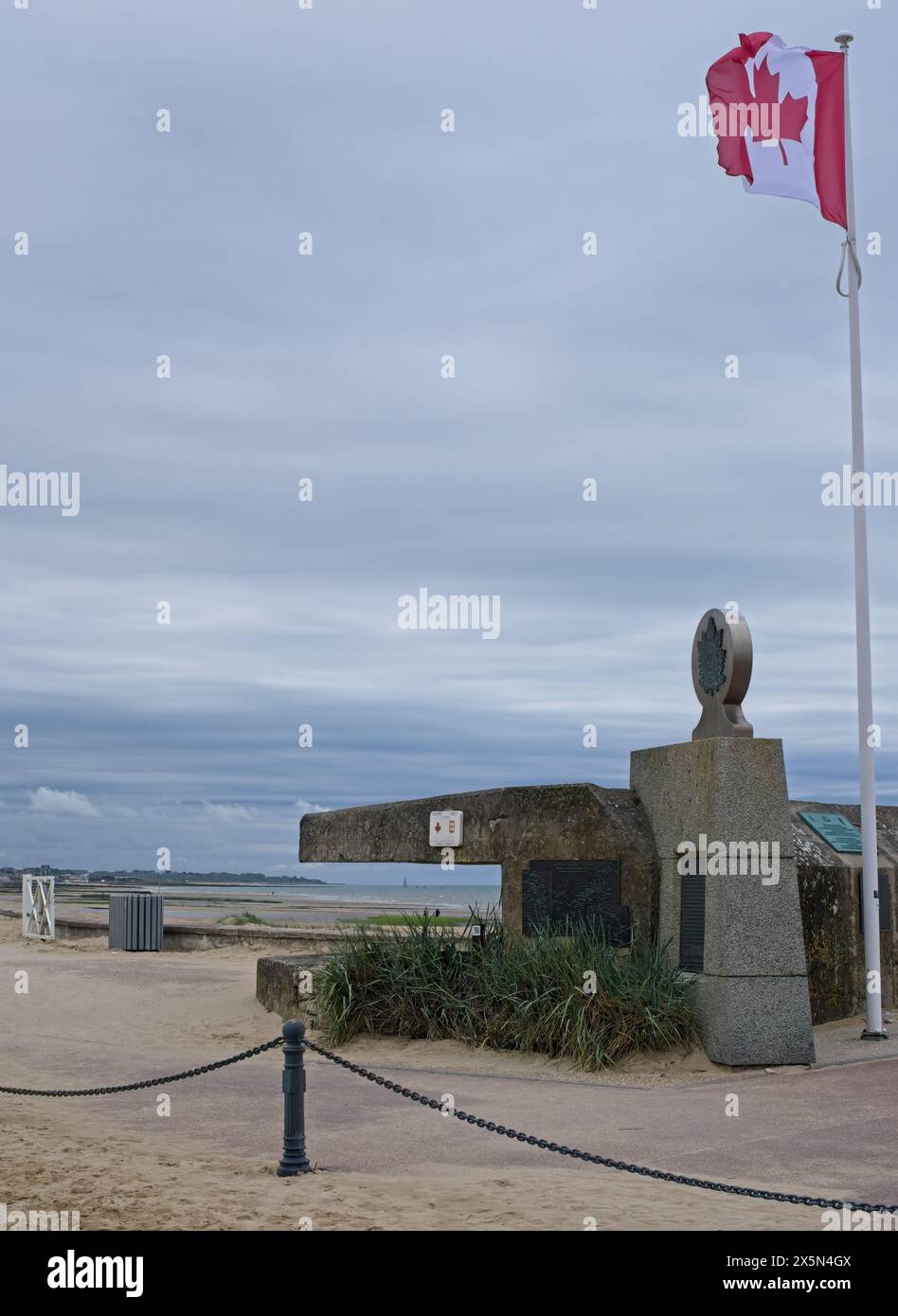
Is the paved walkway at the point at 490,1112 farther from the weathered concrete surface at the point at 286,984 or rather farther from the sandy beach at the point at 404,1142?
the weathered concrete surface at the point at 286,984

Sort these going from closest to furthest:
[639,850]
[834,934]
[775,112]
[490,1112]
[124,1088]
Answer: [124,1088], [490,1112], [639,850], [834,934], [775,112]

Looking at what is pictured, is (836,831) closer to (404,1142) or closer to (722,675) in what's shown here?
(722,675)

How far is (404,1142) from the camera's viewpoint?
8.86 meters

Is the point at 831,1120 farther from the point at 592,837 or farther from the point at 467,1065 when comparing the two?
the point at 592,837

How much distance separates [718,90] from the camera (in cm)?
1527

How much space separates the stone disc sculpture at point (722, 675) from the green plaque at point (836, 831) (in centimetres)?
309

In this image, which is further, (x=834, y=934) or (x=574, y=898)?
(x=834, y=934)

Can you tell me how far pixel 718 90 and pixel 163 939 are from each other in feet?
61.5

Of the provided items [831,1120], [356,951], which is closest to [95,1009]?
[356,951]

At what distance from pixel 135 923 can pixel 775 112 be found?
18.1 meters

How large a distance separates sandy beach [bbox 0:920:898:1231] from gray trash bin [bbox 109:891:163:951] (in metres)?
10.8

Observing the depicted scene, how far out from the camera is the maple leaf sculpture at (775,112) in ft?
Answer: 48.6

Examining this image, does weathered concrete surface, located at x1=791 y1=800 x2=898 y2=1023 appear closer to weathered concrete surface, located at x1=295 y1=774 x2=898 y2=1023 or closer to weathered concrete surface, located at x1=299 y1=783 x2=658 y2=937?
weathered concrete surface, located at x1=295 y1=774 x2=898 y2=1023

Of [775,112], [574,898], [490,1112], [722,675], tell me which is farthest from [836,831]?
[775,112]
